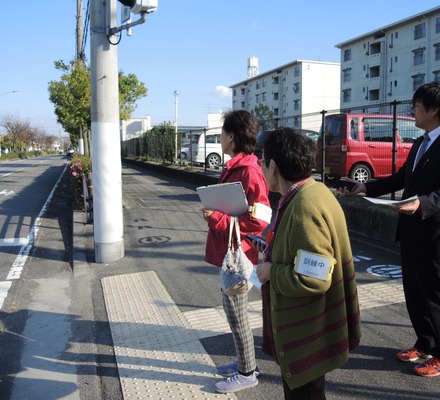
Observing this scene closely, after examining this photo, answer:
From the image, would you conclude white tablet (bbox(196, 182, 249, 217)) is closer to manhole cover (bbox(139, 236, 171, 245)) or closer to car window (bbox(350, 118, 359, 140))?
manhole cover (bbox(139, 236, 171, 245))

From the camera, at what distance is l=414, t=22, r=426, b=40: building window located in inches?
1834

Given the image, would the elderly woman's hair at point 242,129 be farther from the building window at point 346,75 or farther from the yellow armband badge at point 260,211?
the building window at point 346,75

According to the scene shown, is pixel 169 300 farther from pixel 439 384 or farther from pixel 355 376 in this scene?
pixel 439 384

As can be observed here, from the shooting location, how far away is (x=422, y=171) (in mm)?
2928

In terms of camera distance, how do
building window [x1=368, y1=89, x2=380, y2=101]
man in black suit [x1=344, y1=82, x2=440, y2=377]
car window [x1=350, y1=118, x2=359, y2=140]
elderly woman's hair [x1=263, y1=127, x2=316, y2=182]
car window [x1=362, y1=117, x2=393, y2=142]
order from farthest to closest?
building window [x1=368, y1=89, x2=380, y2=101], car window [x1=350, y1=118, x2=359, y2=140], car window [x1=362, y1=117, x2=393, y2=142], man in black suit [x1=344, y1=82, x2=440, y2=377], elderly woman's hair [x1=263, y1=127, x2=316, y2=182]

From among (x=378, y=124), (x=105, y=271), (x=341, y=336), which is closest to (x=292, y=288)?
(x=341, y=336)

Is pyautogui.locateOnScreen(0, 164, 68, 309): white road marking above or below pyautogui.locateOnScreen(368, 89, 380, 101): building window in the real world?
below

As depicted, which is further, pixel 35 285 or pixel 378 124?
pixel 378 124

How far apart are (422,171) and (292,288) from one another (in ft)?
5.46

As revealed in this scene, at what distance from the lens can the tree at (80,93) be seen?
19406 mm

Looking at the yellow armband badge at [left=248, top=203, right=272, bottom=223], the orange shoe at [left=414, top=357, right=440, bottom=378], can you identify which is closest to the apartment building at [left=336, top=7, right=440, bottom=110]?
the orange shoe at [left=414, top=357, right=440, bottom=378]

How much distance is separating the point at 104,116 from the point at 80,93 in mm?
14816

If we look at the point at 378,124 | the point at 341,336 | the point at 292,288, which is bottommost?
the point at 341,336

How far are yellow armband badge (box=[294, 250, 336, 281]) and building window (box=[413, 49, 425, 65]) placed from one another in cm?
5181
